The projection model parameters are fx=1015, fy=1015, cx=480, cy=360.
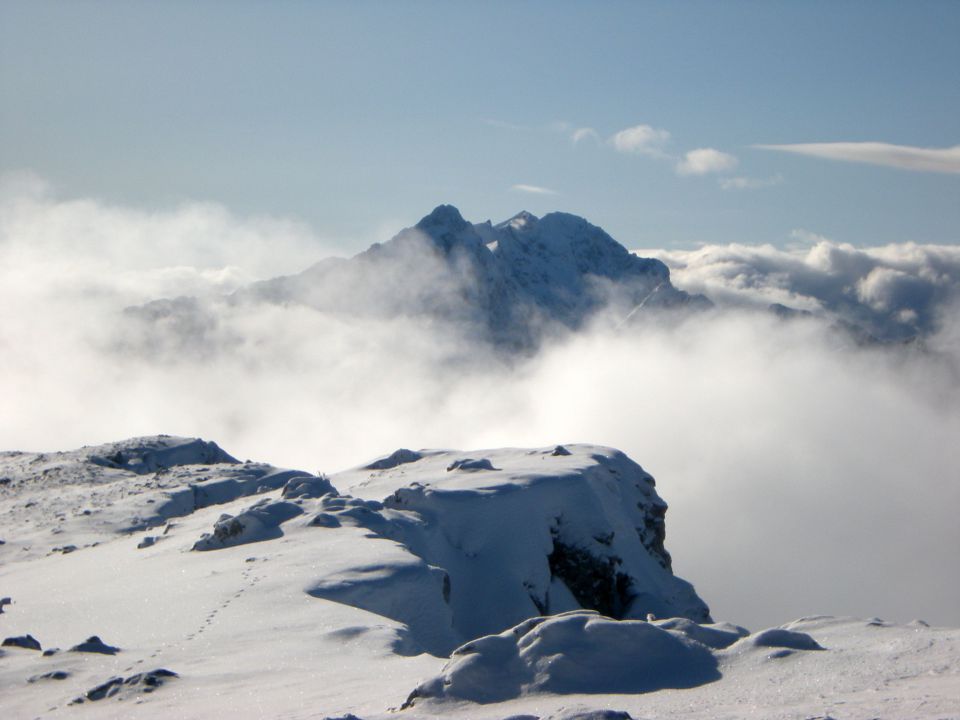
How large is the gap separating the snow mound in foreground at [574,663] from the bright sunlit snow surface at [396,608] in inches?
1.0

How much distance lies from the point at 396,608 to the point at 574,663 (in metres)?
10.7

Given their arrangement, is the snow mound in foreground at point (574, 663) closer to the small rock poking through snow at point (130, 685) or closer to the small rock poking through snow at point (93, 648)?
the small rock poking through snow at point (130, 685)

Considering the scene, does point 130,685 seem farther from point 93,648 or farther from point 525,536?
point 525,536

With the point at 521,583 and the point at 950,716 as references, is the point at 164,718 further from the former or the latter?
the point at 521,583

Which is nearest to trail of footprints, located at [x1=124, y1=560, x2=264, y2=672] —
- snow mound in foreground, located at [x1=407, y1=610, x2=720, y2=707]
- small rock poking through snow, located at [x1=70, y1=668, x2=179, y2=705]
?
small rock poking through snow, located at [x1=70, y1=668, x2=179, y2=705]

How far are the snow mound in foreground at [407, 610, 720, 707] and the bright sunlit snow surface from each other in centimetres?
2

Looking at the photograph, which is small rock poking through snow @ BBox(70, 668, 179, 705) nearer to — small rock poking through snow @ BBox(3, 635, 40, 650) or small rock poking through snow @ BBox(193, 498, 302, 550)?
small rock poking through snow @ BBox(3, 635, 40, 650)

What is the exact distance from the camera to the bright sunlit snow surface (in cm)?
1107

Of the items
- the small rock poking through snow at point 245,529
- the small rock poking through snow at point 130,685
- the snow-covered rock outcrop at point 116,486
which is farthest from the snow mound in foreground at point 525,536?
the small rock poking through snow at point 130,685

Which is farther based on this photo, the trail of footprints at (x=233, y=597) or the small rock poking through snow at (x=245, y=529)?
the small rock poking through snow at (x=245, y=529)

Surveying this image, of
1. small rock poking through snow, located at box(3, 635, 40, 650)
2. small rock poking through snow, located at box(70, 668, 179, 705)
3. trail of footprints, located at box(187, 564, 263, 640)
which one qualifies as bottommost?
small rock poking through snow, located at box(70, 668, 179, 705)

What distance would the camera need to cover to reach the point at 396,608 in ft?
71.1

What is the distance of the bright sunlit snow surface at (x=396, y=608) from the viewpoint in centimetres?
1107

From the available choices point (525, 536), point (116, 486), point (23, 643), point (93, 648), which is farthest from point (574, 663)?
point (116, 486)
